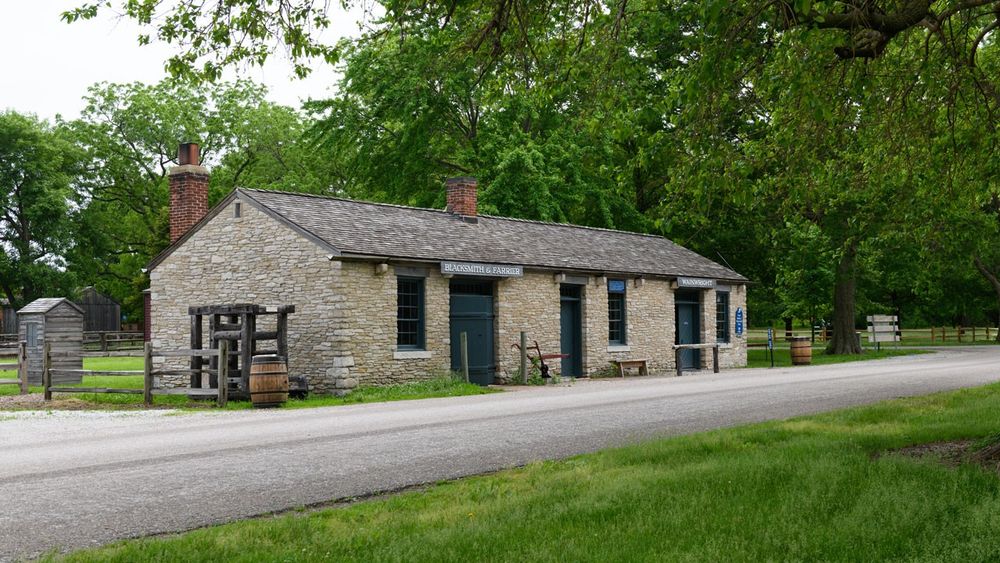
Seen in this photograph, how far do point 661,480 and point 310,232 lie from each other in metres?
14.8

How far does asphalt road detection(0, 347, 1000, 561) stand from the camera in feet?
25.4

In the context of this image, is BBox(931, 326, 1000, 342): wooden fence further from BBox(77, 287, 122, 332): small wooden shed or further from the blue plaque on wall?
BBox(77, 287, 122, 332): small wooden shed

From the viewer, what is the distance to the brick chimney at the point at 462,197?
2817 centimetres

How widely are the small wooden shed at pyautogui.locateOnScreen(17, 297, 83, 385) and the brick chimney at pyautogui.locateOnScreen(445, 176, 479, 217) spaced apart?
34.2 feet

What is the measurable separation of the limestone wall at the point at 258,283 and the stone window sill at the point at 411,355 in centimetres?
150

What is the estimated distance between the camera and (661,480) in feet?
26.4

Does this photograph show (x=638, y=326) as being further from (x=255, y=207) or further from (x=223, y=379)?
(x=223, y=379)

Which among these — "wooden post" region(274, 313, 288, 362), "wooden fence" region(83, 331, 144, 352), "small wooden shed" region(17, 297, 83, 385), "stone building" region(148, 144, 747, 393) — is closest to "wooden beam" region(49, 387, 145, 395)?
"wooden post" region(274, 313, 288, 362)

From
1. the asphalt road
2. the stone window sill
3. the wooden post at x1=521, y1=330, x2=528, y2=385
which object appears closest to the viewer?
the asphalt road

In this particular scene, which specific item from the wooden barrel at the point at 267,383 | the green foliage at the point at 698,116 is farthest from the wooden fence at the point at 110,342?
the wooden barrel at the point at 267,383

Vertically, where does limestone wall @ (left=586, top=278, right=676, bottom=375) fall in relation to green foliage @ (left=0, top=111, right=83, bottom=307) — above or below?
below

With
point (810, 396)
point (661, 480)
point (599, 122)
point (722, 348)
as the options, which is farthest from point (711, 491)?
point (722, 348)

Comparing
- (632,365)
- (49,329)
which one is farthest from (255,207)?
(632,365)

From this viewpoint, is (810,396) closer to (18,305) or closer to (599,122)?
(599,122)
